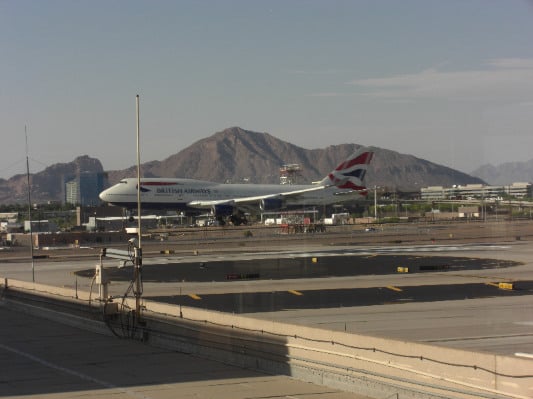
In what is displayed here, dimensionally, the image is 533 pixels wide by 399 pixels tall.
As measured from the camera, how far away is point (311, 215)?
11762 cm

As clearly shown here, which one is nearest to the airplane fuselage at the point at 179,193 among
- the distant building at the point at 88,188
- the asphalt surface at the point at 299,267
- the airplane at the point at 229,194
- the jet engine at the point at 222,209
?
the airplane at the point at 229,194

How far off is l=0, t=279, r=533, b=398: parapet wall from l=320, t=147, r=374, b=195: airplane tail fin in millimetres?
79800

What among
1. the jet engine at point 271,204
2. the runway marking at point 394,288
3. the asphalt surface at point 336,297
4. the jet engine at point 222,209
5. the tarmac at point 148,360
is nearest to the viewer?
the tarmac at point 148,360

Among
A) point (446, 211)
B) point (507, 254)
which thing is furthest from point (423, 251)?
point (446, 211)

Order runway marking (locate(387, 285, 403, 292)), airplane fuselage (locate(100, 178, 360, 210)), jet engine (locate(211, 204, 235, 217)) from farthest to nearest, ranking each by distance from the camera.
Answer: airplane fuselage (locate(100, 178, 360, 210)), jet engine (locate(211, 204, 235, 217)), runway marking (locate(387, 285, 403, 292))

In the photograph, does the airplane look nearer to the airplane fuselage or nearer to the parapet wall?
the airplane fuselage

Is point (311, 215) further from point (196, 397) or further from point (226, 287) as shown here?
point (196, 397)

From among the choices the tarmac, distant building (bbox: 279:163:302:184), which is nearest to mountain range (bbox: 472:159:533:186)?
the tarmac

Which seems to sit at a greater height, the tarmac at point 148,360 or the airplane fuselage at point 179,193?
the airplane fuselage at point 179,193

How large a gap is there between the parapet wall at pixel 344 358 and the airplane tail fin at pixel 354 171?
79800 millimetres

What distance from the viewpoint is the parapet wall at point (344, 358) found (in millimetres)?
9906

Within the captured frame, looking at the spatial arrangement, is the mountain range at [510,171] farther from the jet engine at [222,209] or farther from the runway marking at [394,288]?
the jet engine at [222,209]

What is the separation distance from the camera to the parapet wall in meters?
9.91

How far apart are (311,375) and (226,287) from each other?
17.3 m
